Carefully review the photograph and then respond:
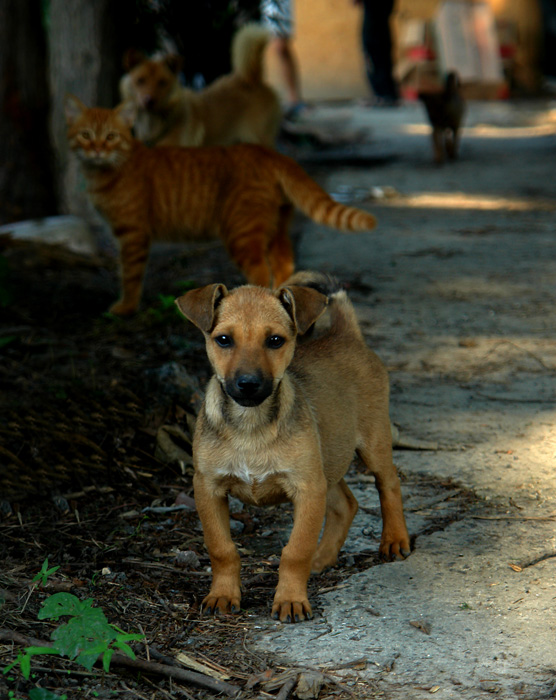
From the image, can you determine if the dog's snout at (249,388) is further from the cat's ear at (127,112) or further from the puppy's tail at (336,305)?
the cat's ear at (127,112)

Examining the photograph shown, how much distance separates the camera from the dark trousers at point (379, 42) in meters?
17.8

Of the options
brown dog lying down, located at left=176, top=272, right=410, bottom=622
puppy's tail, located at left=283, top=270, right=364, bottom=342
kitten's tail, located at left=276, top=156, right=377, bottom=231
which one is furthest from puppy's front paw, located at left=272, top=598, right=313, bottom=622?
kitten's tail, located at left=276, top=156, right=377, bottom=231

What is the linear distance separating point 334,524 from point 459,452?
1048mm

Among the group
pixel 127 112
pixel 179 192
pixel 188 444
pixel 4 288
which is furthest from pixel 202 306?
pixel 127 112

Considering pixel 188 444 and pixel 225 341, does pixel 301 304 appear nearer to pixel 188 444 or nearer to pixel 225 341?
pixel 225 341

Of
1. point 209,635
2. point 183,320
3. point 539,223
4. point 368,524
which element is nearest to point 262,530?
point 368,524

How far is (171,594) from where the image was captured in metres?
3.42

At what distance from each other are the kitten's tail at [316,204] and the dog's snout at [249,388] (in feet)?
9.88

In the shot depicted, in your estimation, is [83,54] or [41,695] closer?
[41,695]

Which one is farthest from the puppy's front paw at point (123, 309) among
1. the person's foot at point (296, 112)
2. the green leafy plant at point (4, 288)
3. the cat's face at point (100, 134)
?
the person's foot at point (296, 112)

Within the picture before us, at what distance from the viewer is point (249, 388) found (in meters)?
3.14

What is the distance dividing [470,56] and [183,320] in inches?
655

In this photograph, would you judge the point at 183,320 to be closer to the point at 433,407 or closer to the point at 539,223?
the point at 433,407

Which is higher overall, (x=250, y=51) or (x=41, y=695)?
(x=250, y=51)
